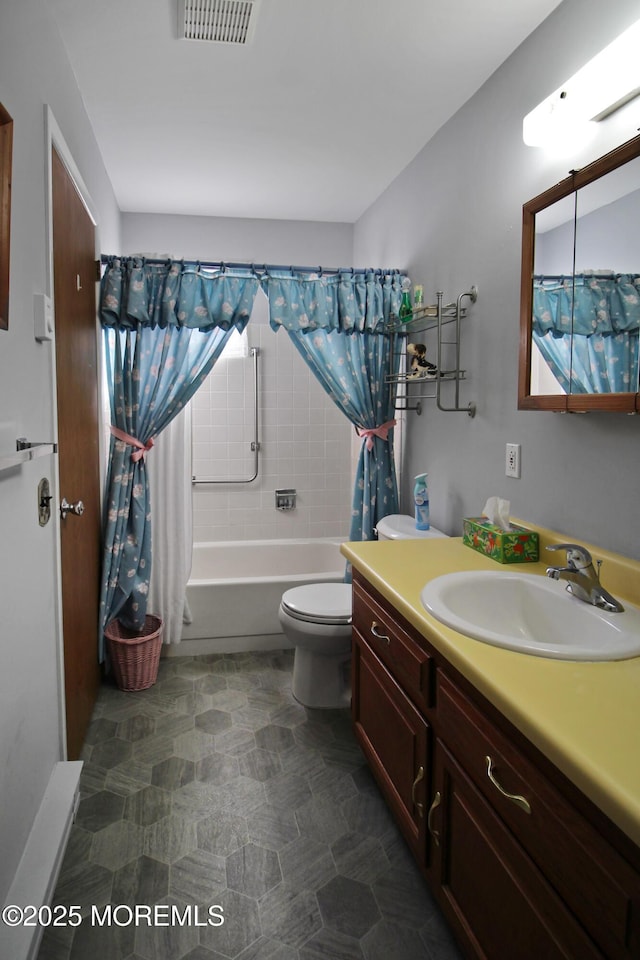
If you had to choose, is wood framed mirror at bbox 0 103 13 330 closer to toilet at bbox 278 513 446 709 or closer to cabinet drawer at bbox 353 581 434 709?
cabinet drawer at bbox 353 581 434 709

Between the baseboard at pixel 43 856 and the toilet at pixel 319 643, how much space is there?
965 millimetres

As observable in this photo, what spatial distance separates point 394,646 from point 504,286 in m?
1.29

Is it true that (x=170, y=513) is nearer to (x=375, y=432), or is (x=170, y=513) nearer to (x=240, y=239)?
(x=375, y=432)

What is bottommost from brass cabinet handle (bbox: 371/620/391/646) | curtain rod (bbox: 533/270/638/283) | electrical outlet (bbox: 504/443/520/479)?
brass cabinet handle (bbox: 371/620/391/646)

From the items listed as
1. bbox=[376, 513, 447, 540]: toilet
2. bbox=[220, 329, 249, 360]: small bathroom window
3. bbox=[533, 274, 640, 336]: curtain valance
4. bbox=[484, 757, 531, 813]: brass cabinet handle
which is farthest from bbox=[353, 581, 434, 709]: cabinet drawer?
bbox=[220, 329, 249, 360]: small bathroom window

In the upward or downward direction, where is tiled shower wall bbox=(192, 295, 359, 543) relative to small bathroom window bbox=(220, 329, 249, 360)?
downward

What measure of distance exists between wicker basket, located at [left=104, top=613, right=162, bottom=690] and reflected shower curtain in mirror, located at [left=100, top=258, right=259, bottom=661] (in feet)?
0.25

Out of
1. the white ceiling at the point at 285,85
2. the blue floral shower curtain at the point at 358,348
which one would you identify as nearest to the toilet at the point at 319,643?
the blue floral shower curtain at the point at 358,348

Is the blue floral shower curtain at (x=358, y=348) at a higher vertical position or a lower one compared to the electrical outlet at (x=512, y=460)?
higher

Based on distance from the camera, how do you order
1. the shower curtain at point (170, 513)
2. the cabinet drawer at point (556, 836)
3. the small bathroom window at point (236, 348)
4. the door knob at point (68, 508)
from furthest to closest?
the small bathroom window at point (236, 348)
the shower curtain at point (170, 513)
the door knob at point (68, 508)
the cabinet drawer at point (556, 836)

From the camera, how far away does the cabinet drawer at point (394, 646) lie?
147cm

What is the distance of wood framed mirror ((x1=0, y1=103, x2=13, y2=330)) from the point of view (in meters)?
1.20

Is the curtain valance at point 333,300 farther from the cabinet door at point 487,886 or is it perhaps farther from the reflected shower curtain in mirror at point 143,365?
the cabinet door at point 487,886

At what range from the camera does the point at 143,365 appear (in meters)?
2.88
